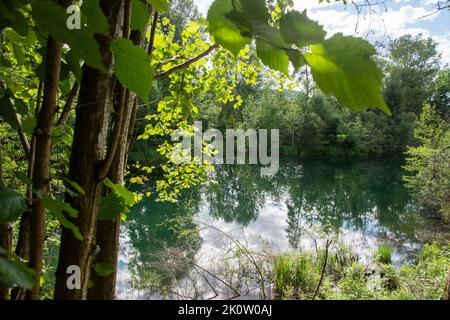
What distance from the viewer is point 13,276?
210 mm

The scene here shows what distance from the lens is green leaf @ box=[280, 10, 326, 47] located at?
0.23m

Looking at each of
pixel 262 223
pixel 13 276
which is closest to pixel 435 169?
pixel 262 223

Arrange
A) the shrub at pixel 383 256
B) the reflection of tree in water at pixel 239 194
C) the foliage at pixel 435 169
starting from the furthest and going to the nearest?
the reflection of tree in water at pixel 239 194 < the foliage at pixel 435 169 < the shrub at pixel 383 256

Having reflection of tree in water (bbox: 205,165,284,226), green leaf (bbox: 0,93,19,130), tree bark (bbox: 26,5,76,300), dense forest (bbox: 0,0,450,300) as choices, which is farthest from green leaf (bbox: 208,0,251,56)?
reflection of tree in water (bbox: 205,165,284,226)

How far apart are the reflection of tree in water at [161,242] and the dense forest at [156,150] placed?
3.0 inches

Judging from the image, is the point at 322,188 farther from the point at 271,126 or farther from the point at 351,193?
the point at 271,126

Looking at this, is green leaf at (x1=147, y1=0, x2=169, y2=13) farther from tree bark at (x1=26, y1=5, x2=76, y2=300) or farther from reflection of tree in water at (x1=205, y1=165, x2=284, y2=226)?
reflection of tree in water at (x1=205, y1=165, x2=284, y2=226)

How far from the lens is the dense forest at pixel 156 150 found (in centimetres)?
24

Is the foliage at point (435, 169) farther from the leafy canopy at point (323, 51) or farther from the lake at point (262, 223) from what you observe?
the leafy canopy at point (323, 51)

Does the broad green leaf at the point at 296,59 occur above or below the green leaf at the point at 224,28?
below

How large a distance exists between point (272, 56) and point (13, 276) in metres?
0.24

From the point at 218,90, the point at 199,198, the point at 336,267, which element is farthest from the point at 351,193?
the point at 218,90

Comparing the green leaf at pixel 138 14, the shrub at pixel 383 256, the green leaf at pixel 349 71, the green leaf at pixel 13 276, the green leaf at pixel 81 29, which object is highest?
the green leaf at pixel 138 14

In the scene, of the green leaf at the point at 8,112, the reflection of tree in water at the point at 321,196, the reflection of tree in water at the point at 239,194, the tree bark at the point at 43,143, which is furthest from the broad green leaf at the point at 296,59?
the reflection of tree in water at the point at 239,194
